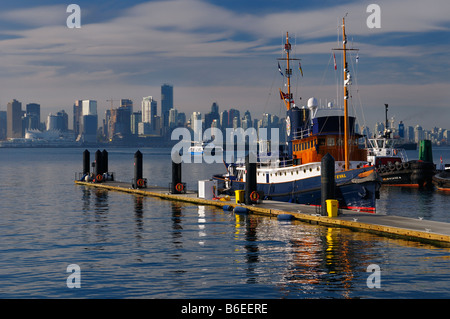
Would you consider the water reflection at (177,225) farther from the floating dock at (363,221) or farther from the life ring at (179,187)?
the life ring at (179,187)

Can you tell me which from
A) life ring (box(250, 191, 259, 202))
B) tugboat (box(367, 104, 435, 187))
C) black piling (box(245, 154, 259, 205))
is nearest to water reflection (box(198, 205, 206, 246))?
black piling (box(245, 154, 259, 205))

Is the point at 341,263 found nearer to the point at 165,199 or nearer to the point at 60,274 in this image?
the point at 60,274

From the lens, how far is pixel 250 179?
148 ft

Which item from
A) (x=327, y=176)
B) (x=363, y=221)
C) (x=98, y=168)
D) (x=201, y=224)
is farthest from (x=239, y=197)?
(x=98, y=168)

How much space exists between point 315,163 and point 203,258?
2130 centimetres

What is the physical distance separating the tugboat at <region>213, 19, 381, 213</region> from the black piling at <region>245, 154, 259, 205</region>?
1.72m

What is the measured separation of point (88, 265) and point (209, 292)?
7622 millimetres

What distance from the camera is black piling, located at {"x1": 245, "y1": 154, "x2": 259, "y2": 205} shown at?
4472cm

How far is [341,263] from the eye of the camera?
2661cm

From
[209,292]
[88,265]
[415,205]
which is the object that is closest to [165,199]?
[415,205]

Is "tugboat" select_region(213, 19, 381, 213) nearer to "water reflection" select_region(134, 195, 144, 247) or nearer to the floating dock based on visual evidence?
the floating dock

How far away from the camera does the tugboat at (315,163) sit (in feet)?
142

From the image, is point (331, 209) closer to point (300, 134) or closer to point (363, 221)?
point (363, 221)

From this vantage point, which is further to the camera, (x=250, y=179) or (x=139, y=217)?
(x=250, y=179)
